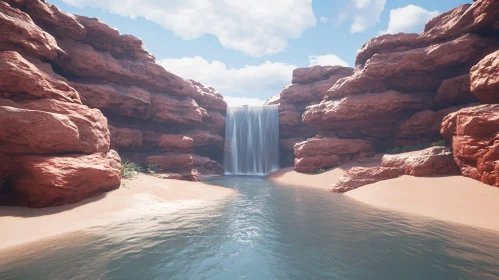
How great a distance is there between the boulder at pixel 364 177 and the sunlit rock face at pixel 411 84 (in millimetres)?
5944

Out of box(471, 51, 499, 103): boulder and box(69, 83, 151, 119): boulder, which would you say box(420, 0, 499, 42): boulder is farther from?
box(69, 83, 151, 119): boulder

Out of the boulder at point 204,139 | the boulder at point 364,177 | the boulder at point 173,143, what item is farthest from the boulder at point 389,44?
the boulder at point 173,143

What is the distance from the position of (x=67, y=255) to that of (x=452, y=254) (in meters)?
9.76

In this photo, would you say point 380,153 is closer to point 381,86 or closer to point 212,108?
point 381,86

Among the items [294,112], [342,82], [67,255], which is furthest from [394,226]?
[294,112]

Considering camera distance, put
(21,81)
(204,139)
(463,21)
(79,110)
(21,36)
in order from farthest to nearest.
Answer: (204,139), (463,21), (21,36), (79,110), (21,81)

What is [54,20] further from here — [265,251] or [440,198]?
[440,198]

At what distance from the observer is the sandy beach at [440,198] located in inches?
337

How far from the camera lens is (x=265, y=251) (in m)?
5.81

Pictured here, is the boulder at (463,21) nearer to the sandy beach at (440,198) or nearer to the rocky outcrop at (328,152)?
the rocky outcrop at (328,152)

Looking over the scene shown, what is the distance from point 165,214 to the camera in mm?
9328

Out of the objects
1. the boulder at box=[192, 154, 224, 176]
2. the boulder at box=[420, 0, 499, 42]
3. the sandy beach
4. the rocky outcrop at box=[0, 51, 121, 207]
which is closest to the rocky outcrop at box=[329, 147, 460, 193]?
the sandy beach

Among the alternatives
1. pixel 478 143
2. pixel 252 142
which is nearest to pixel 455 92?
pixel 478 143

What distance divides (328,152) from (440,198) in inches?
539
